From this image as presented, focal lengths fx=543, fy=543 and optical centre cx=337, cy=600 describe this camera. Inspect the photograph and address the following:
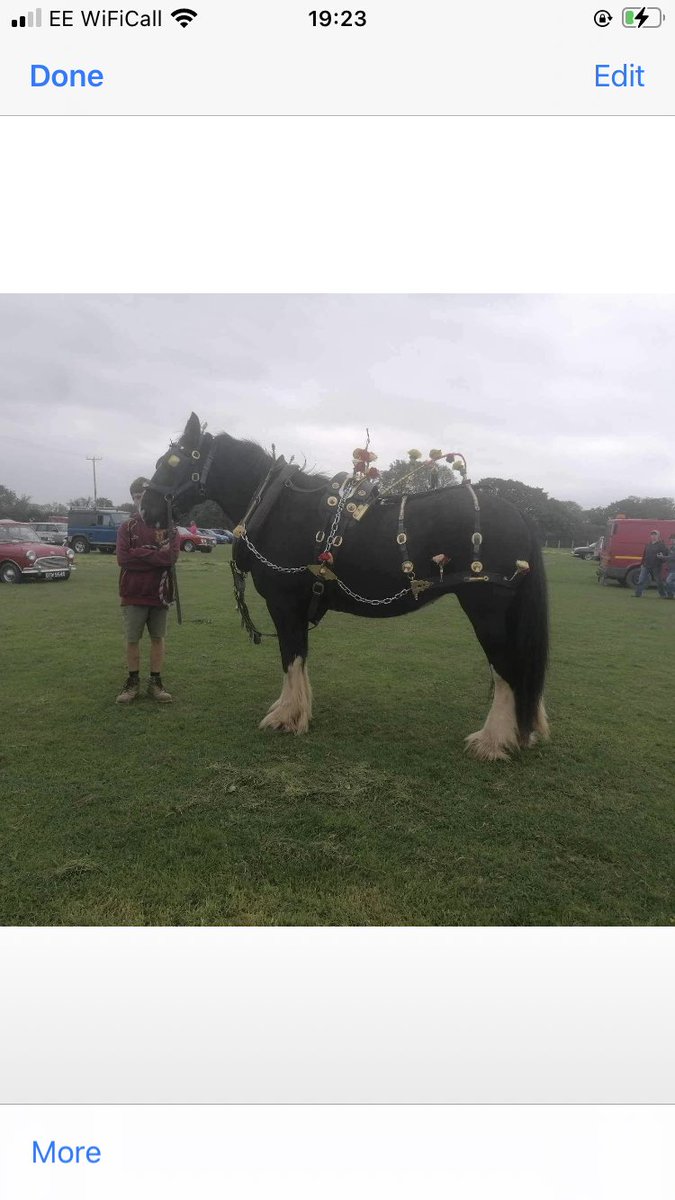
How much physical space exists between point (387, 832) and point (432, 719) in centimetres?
186

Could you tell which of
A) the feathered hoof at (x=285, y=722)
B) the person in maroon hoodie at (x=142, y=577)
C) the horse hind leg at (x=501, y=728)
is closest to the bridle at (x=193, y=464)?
the person in maroon hoodie at (x=142, y=577)

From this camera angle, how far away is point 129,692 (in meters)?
4.94

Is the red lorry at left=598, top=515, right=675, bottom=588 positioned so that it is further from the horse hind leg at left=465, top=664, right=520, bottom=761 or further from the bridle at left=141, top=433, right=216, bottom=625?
the bridle at left=141, top=433, right=216, bottom=625

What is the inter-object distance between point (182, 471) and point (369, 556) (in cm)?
170

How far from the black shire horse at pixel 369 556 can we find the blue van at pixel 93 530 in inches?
988

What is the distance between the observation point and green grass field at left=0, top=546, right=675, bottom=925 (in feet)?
7.60

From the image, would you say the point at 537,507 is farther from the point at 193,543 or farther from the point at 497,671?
the point at 497,671

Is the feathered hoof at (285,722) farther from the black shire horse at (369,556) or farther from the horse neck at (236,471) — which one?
the horse neck at (236,471)

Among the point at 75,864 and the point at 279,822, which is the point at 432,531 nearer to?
the point at 279,822
